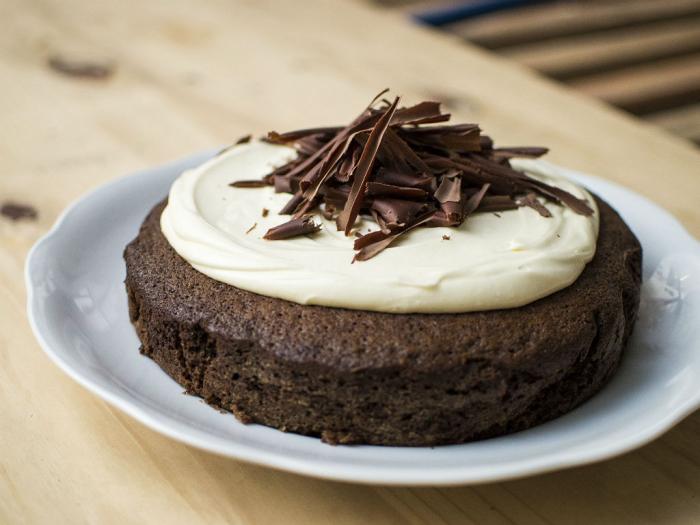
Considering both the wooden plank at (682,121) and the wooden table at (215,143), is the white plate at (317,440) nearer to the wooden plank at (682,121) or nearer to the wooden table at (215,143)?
the wooden table at (215,143)

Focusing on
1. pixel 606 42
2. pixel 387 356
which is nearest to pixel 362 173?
pixel 387 356

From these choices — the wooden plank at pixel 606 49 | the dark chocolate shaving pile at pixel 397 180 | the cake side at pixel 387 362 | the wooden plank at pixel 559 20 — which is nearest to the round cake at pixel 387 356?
the cake side at pixel 387 362

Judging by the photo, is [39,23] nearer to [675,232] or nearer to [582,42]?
[582,42]

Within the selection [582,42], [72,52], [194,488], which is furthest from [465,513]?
[582,42]

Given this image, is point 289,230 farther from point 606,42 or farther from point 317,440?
point 606,42

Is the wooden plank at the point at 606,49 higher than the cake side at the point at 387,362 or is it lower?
lower

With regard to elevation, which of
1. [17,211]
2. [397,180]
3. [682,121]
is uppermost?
[397,180]
